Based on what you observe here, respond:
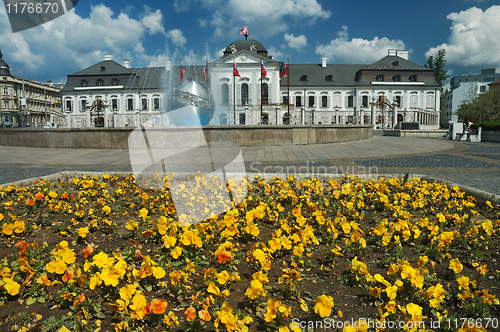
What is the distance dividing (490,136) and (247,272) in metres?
26.0

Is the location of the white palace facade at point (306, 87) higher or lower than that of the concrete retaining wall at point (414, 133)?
higher

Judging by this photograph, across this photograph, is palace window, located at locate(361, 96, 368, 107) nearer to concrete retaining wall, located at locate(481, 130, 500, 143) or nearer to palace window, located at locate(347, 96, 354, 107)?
palace window, located at locate(347, 96, 354, 107)

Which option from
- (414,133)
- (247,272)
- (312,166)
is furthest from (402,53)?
(247,272)

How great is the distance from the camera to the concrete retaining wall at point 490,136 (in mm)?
22516

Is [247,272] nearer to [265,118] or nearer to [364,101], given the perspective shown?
[265,118]

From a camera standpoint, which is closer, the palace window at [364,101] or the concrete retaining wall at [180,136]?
the concrete retaining wall at [180,136]

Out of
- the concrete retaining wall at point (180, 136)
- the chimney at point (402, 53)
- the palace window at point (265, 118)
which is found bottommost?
the concrete retaining wall at point (180, 136)

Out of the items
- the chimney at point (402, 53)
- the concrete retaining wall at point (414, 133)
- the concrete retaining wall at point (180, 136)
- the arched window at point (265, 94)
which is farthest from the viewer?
the chimney at point (402, 53)

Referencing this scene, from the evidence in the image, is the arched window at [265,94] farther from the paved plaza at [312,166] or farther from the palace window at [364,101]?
the paved plaza at [312,166]

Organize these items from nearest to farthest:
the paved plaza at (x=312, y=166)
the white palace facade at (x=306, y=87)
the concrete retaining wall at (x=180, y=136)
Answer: the paved plaza at (x=312, y=166) → the concrete retaining wall at (x=180, y=136) → the white palace facade at (x=306, y=87)

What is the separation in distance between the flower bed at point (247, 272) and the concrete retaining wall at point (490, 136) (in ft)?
72.9

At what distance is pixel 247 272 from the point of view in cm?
271

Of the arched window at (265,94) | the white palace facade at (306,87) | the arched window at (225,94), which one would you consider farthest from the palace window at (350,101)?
the arched window at (225,94)

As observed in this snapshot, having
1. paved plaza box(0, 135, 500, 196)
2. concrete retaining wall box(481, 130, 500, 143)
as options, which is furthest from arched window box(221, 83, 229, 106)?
paved plaza box(0, 135, 500, 196)
